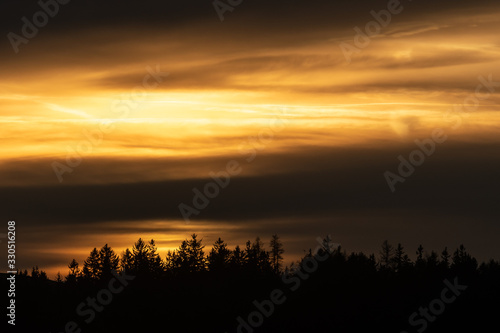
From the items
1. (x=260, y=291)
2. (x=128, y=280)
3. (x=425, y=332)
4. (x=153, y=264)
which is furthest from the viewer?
(x=153, y=264)

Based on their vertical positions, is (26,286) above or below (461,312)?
above

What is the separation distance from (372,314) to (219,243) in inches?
2371

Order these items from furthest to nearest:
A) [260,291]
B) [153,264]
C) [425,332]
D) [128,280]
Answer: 1. [153,264]
2. [128,280]
3. [260,291]
4. [425,332]

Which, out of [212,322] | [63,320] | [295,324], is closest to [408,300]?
[295,324]

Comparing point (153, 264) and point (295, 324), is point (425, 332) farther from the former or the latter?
point (153, 264)

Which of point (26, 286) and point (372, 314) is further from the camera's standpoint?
point (26, 286)

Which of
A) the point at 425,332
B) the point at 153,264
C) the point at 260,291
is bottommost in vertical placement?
the point at 425,332

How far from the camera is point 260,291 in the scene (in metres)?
149

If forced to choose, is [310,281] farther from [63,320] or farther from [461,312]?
[63,320]

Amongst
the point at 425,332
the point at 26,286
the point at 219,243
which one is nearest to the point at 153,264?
the point at 219,243

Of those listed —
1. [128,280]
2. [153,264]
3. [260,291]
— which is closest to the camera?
[260,291]

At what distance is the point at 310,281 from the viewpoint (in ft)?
490

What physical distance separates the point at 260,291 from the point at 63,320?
2932 centimetres

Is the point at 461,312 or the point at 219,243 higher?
the point at 219,243
